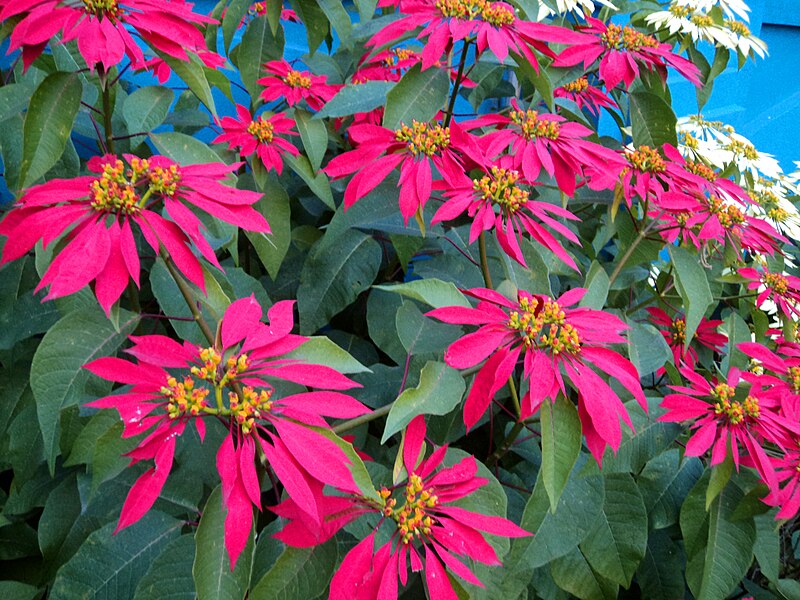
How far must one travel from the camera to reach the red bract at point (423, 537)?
0.53 meters

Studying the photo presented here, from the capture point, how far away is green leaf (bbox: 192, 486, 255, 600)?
56cm

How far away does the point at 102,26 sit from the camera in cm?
61

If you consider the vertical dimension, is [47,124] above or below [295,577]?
above

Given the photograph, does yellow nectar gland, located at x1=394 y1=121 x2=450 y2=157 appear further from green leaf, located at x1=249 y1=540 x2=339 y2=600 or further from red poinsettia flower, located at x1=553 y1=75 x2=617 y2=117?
red poinsettia flower, located at x1=553 y1=75 x2=617 y2=117

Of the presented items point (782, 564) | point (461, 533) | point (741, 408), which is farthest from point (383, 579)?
point (782, 564)

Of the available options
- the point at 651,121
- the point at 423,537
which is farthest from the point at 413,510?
the point at 651,121

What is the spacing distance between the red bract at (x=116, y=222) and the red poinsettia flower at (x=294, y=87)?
457mm

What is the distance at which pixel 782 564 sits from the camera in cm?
119

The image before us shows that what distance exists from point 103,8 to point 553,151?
51cm

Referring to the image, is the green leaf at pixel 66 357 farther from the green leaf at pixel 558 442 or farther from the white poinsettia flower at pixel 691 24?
the white poinsettia flower at pixel 691 24

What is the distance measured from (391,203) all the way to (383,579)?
1.57 ft

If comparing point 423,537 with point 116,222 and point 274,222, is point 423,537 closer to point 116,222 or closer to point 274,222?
point 116,222

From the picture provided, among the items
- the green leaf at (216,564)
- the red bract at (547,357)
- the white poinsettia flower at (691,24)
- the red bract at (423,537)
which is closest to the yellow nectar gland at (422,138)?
the red bract at (547,357)

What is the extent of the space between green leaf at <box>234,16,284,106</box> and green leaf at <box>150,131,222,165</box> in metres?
0.39
